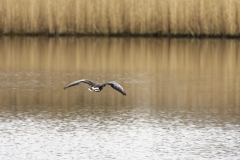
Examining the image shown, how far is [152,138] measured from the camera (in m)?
11.5

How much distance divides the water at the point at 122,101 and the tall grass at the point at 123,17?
910mm

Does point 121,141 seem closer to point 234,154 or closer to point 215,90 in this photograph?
point 234,154

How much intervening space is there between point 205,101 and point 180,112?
1272mm

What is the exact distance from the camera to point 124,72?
18578 mm

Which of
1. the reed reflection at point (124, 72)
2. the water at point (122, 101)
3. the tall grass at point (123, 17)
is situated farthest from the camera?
the tall grass at point (123, 17)

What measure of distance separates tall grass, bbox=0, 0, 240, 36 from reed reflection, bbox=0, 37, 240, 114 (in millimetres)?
399

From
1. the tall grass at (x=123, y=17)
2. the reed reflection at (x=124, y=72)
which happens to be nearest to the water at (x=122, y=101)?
the reed reflection at (x=124, y=72)

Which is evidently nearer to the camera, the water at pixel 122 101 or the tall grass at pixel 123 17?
the water at pixel 122 101

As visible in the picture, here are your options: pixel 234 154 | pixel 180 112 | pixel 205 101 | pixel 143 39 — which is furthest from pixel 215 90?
pixel 143 39

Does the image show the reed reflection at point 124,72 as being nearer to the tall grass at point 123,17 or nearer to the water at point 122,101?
the water at point 122,101

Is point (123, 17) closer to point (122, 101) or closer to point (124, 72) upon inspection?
point (124, 72)

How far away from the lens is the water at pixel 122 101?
1093cm

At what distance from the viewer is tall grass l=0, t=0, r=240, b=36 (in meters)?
24.8

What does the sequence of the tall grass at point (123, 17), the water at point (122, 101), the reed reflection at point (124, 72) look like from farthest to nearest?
1. the tall grass at point (123, 17)
2. the reed reflection at point (124, 72)
3. the water at point (122, 101)
